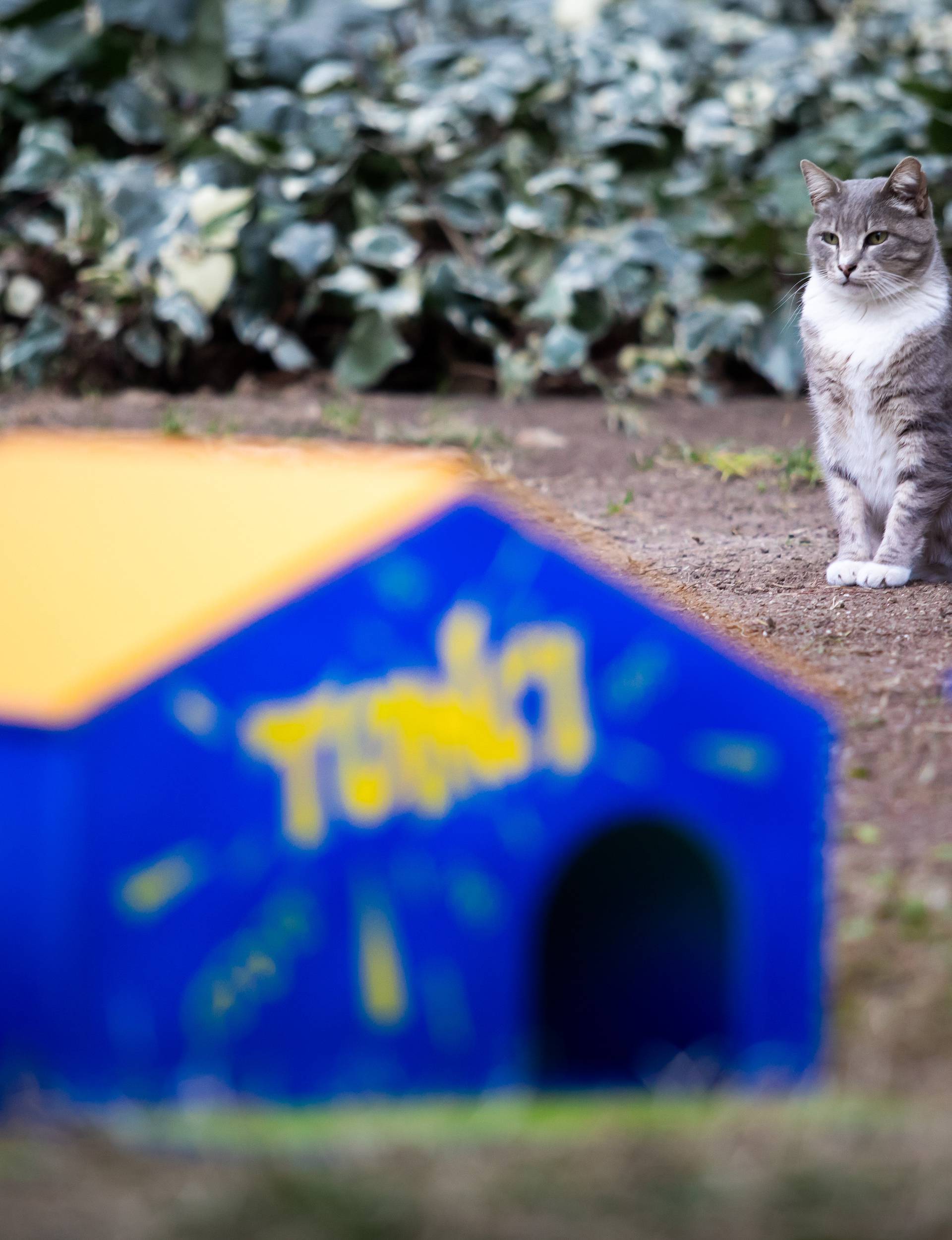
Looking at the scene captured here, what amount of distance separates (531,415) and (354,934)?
14.1 ft

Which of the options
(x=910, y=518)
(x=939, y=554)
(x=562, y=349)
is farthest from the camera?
(x=562, y=349)

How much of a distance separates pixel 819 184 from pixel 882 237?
0.25 metres

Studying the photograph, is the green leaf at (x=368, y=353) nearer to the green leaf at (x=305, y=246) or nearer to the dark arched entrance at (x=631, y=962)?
the green leaf at (x=305, y=246)

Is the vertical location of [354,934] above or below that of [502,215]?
above

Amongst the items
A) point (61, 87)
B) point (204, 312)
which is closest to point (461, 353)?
point (204, 312)

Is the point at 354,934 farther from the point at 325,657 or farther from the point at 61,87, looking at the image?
the point at 61,87

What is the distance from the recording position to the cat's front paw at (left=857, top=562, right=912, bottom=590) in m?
3.76

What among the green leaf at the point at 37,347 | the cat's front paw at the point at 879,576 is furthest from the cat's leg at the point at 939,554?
the green leaf at the point at 37,347

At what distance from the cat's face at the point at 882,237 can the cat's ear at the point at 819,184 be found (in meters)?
0.02

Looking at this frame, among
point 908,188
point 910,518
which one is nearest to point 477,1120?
point 910,518

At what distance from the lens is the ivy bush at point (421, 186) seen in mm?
6047

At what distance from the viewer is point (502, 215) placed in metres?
6.36

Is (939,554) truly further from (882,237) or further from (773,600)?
(882,237)

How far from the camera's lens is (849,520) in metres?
3.96
